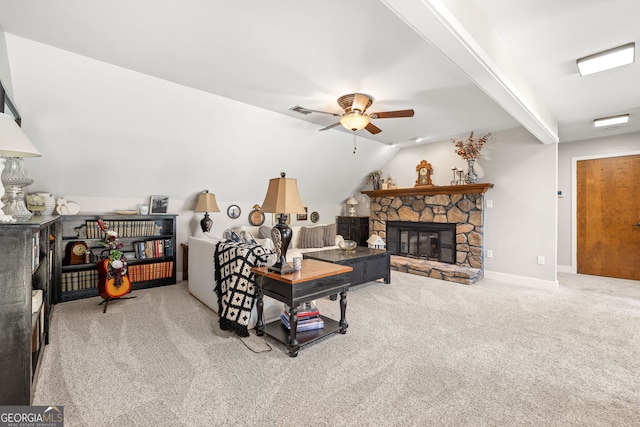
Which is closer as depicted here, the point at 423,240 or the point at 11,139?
the point at 11,139

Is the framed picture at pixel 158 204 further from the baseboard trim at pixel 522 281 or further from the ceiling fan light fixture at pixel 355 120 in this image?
the baseboard trim at pixel 522 281

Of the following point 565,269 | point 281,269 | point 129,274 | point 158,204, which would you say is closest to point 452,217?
point 565,269

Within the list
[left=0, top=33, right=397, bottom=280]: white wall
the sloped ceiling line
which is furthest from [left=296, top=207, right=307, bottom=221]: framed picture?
the sloped ceiling line

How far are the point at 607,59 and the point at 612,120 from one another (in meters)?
2.28

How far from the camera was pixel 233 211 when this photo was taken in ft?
18.0

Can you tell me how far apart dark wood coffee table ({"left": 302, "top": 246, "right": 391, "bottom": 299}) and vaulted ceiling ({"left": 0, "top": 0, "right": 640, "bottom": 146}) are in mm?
2032

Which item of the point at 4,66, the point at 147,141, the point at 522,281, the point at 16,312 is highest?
the point at 4,66

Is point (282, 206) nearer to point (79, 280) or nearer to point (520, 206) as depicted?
point (79, 280)

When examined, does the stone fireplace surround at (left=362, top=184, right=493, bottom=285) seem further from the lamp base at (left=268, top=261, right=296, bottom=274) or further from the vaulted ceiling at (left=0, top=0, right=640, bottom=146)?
the lamp base at (left=268, top=261, right=296, bottom=274)

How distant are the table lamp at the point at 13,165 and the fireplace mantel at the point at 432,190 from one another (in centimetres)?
518

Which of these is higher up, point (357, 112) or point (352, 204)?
point (357, 112)

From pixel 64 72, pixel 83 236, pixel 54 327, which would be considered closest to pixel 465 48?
pixel 64 72

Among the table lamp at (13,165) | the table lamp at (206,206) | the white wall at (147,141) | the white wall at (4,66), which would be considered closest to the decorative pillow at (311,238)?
the white wall at (147,141)

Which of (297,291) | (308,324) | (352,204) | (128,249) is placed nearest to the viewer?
(297,291)
